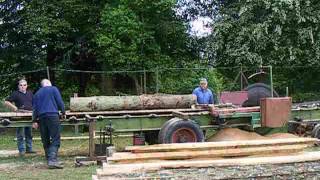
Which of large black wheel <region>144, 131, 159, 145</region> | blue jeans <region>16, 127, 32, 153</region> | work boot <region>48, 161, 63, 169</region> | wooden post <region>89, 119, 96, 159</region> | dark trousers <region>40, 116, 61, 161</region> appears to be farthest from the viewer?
blue jeans <region>16, 127, 32, 153</region>

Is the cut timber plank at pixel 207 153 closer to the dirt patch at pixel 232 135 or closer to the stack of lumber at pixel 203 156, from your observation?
the stack of lumber at pixel 203 156

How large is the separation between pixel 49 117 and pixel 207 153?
4.47 m

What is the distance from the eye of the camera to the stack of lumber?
22.9 ft

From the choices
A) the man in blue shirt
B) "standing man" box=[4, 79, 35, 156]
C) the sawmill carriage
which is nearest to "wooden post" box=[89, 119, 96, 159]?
the sawmill carriage

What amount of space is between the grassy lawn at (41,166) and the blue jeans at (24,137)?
26 cm

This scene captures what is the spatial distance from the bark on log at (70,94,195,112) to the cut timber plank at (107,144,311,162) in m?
4.87

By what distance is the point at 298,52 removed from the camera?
22031 mm

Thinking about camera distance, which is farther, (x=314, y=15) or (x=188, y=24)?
(x=188, y=24)

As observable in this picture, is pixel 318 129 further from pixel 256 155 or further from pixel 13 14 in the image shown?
pixel 13 14

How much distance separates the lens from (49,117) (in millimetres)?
11109

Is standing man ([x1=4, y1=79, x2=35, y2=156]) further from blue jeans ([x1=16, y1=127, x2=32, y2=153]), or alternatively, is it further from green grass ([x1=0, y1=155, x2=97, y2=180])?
green grass ([x1=0, y1=155, x2=97, y2=180])

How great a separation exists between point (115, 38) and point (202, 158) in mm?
14673

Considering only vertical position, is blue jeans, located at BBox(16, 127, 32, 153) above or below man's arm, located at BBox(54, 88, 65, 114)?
below

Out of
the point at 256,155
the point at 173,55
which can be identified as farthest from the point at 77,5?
the point at 256,155
